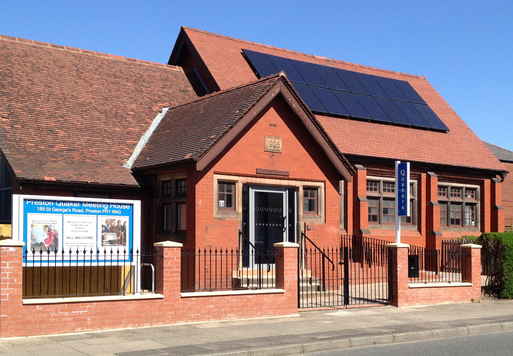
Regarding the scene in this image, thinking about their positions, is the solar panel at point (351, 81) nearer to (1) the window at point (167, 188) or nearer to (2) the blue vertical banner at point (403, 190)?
(2) the blue vertical banner at point (403, 190)

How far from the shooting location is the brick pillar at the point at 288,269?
15086 millimetres

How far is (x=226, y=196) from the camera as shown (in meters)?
17.8

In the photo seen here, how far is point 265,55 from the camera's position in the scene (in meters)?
26.7

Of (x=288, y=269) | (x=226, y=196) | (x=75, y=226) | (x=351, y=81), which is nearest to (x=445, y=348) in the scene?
(x=288, y=269)

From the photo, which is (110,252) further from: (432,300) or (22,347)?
(432,300)

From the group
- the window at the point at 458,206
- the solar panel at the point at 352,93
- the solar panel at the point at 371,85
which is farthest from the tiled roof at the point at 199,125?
the window at the point at 458,206

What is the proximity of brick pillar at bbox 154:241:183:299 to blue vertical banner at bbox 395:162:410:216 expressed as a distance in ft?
25.0

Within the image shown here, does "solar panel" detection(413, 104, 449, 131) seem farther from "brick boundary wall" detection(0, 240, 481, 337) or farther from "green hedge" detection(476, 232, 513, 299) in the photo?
"brick boundary wall" detection(0, 240, 481, 337)

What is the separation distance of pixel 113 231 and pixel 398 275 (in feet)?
23.9

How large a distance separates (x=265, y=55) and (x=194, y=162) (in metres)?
11.3

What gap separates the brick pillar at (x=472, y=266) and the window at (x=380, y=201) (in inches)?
248

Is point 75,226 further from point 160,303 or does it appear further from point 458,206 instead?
point 458,206

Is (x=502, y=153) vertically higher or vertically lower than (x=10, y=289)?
higher

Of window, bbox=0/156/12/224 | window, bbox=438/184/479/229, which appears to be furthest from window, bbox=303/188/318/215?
window, bbox=438/184/479/229
